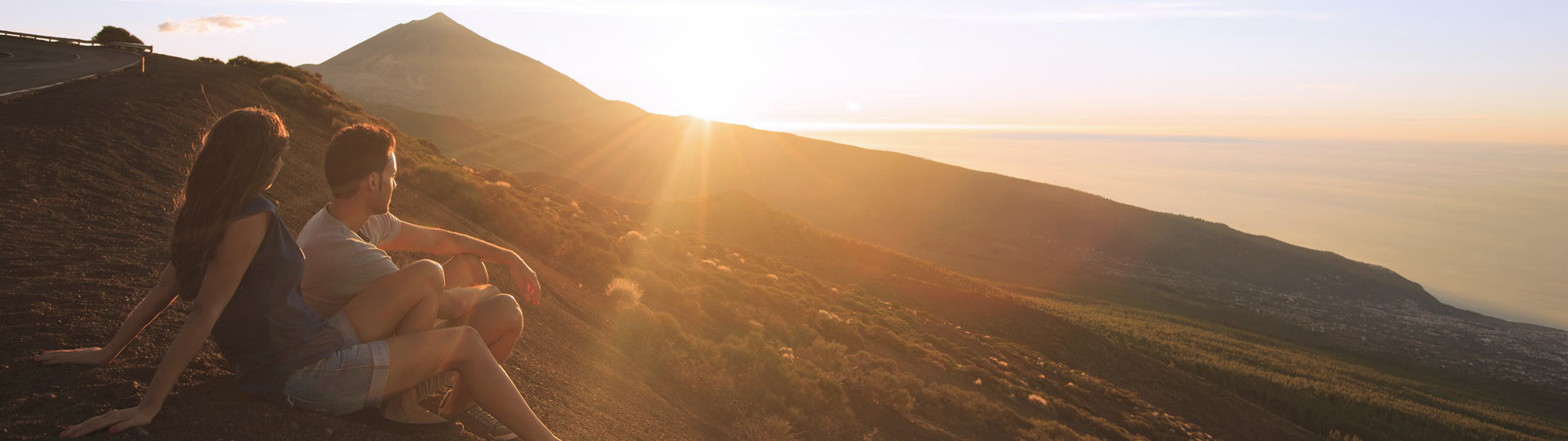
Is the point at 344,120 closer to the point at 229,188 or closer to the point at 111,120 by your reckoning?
the point at 111,120

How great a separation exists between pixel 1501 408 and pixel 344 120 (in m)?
48.8

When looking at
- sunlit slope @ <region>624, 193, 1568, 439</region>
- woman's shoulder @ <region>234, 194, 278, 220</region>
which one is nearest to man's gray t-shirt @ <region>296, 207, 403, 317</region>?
woman's shoulder @ <region>234, 194, 278, 220</region>

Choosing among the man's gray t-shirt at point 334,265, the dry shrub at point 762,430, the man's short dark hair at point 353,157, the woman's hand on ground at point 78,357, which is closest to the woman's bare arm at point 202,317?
the man's gray t-shirt at point 334,265

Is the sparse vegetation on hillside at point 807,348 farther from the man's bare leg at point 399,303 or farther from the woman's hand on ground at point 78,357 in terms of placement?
the man's bare leg at point 399,303

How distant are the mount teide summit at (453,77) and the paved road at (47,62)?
68413 mm

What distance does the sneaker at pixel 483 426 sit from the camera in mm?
4180

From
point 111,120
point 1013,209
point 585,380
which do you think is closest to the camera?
point 585,380

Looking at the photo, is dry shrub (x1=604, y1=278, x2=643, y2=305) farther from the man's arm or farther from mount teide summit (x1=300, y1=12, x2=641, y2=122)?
mount teide summit (x1=300, y1=12, x2=641, y2=122)

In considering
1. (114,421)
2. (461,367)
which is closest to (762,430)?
(461,367)

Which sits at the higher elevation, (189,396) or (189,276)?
(189,276)

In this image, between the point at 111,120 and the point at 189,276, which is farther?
the point at 111,120

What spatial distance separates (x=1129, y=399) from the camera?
20516mm

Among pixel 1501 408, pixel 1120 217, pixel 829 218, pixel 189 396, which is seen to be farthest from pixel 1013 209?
pixel 189 396

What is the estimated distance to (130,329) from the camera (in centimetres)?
318
